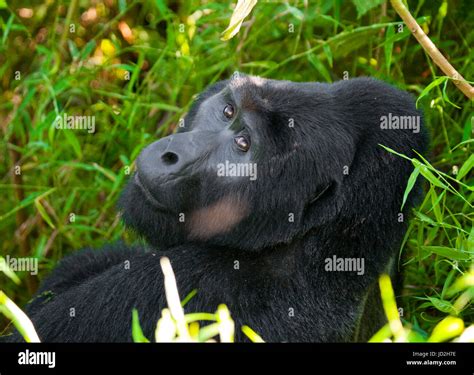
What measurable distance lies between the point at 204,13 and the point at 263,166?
196 cm

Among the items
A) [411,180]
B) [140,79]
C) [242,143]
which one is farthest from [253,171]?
[140,79]

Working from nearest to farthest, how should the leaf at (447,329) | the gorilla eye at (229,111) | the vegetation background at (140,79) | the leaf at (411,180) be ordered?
the leaf at (447,329)
the leaf at (411,180)
the gorilla eye at (229,111)
the vegetation background at (140,79)

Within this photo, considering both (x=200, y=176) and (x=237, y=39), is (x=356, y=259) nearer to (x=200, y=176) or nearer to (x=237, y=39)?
(x=200, y=176)

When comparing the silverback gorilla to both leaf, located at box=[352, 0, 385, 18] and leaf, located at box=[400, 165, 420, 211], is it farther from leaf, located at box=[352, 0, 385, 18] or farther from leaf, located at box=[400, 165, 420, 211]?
leaf, located at box=[352, 0, 385, 18]

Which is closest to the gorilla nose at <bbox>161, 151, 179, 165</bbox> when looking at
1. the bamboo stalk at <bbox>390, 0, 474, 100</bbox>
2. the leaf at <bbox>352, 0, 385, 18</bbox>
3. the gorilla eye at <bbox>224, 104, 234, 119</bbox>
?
the gorilla eye at <bbox>224, 104, 234, 119</bbox>

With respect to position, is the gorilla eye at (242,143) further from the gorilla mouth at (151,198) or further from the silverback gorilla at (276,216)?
the gorilla mouth at (151,198)

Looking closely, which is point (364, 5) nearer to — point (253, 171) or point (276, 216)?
point (253, 171)

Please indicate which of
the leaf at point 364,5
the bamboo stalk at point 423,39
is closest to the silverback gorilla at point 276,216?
the bamboo stalk at point 423,39

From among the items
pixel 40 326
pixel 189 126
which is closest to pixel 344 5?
pixel 189 126

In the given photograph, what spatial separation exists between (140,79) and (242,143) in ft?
7.13

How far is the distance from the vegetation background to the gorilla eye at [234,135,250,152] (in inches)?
42.3

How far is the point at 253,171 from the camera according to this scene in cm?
311

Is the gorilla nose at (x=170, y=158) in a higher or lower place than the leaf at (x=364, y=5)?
lower

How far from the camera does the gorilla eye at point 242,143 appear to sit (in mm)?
3176
